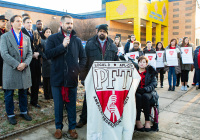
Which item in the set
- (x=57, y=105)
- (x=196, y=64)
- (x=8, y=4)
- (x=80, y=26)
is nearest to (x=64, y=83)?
(x=57, y=105)

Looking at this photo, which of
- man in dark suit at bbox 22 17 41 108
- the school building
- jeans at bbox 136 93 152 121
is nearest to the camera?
jeans at bbox 136 93 152 121

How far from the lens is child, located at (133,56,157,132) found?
3.75 meters

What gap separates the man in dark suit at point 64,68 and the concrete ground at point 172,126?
0.46m

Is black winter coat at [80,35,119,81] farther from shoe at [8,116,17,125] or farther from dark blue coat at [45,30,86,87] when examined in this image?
shoe at [8,116,17,125]

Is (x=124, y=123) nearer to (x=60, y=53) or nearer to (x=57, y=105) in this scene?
(x=57, y=105)

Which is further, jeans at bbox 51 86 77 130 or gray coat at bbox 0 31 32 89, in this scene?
gray coat at bbox 0 31 32 89

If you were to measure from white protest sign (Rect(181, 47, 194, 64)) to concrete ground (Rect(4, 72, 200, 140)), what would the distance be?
195cm

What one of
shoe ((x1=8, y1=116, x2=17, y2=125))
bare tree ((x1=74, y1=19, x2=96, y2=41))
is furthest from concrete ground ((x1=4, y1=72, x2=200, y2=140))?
bare tree ((x1=74, y1=19, x2=96, y2=41))

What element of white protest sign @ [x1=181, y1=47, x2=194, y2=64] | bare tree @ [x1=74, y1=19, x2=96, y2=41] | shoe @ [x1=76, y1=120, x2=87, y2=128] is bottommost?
shoe @ [x1=76, y1=120, x2=87, y2=128]

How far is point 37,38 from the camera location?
5047 mm

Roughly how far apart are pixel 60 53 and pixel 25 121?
1.93 metres

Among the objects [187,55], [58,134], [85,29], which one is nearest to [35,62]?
[58,134]

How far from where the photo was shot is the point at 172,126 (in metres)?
4.09

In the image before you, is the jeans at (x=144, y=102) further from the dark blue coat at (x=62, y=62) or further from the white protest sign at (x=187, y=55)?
A: the white protest sign at (x=187, y=55)
